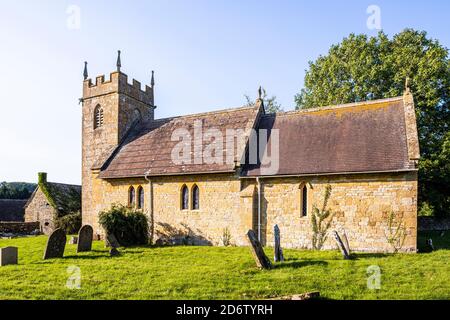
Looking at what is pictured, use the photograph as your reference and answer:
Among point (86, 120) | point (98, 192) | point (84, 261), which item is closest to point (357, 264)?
point (84, 261)

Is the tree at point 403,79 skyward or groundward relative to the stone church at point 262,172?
skyward

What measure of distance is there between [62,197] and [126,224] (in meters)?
16.7

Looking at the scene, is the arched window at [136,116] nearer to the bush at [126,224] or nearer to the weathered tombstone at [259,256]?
the bush at [126,224]

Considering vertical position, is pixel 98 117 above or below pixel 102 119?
above

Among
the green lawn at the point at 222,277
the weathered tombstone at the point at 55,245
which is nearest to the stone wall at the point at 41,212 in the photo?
the weathered tombstone at the point at 55,245

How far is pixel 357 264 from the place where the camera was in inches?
465

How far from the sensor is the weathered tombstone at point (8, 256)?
507 inches

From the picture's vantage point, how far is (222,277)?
33.3 feet

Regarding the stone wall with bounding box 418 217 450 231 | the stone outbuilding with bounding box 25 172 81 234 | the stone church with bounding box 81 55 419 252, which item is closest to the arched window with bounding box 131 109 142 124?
the stone church with bounding box 81 55 419 252

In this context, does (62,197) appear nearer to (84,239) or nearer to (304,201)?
(84,239)

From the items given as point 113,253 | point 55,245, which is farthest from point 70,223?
point 113,253

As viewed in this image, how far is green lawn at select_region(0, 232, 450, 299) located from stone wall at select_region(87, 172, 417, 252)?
5.50ft

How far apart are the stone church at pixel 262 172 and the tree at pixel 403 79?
28.5 ft
